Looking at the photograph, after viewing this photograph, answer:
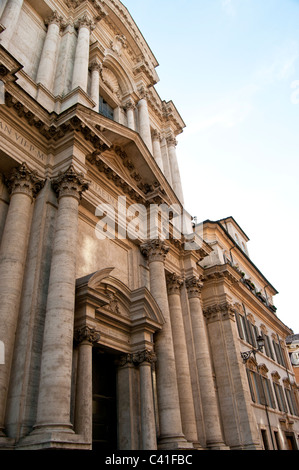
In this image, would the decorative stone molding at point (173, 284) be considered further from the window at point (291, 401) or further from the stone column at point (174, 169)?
the window at point (291, 401)

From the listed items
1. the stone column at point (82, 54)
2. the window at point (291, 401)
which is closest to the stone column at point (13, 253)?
the stone column at point (82, 54)

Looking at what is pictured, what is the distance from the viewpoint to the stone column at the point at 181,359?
517 inches

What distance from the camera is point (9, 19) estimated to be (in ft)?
43.1

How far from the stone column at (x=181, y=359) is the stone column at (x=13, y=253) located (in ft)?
24.4

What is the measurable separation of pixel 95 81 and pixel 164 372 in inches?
503

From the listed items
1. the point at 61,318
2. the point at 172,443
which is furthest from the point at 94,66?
the point at 172,443

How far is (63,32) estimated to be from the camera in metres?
16.7

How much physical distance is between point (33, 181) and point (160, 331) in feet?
21.9

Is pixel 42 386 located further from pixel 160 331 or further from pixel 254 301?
pixel 254 301

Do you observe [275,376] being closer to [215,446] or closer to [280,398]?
[280,398]

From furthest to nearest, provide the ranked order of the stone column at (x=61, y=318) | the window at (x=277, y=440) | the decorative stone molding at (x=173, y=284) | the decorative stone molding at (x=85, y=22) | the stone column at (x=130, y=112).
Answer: the window at (x=277, y=440), the stone column at (x=130, y=112), the decorative stone molding at (x=85, y=22), the decorative stone molding at (x=173, y=284), the stone column at (x=61, y=318)

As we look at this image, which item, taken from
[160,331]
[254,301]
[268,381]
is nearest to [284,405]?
[268,381]

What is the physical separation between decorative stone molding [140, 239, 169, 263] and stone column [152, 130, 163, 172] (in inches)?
286

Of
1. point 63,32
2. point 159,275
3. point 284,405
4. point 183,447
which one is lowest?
point 183,447
